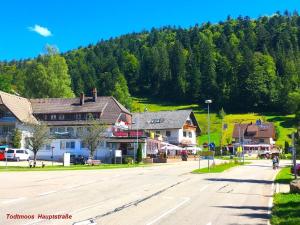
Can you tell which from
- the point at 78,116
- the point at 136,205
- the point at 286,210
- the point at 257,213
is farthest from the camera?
the point at 78,116

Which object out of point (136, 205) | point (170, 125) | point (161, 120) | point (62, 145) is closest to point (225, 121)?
point (161, 120)

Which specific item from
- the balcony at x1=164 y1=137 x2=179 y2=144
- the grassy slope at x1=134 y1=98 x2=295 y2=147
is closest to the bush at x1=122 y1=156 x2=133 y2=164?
the balcony at x1=164 y1=137 x2=179 y2=144

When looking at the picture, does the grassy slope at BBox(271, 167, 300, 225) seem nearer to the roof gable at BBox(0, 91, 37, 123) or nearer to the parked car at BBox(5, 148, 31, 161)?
the parked car at BBox(5, 148, 31, 161)

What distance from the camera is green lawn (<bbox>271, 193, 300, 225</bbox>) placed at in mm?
14312

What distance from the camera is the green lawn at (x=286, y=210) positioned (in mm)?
14312

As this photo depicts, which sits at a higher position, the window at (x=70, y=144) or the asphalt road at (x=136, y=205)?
the window at (x=70, y=144)

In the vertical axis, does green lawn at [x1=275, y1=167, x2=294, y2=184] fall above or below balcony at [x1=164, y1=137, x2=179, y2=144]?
below

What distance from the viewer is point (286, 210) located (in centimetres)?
1678

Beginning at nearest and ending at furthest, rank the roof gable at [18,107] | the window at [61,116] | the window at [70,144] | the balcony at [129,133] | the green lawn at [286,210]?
the green lawn at [286,210], the balcony at [129,133], the window at [70,144], the roof gable at [18,107], the window at [61,116]

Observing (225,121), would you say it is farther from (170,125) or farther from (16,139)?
(16,139)

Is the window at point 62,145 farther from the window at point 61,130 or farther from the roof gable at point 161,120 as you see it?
the roof gable at point 161,120

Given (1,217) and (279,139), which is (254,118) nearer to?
(279,139)

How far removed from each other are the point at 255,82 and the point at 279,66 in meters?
22.5

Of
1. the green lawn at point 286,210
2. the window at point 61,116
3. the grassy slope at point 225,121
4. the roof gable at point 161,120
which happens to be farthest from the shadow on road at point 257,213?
the grassy slope at point 225,121
